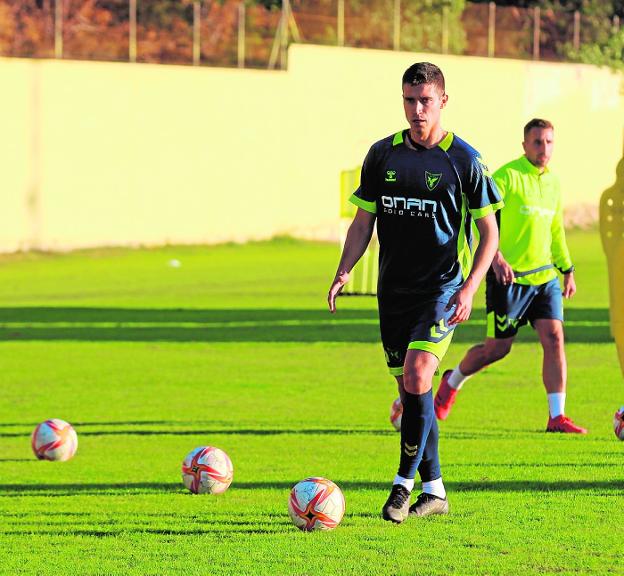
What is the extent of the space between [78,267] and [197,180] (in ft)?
19.2

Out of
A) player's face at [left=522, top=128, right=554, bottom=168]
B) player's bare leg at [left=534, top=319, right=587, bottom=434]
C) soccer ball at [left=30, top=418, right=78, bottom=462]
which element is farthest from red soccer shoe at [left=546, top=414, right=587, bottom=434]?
soccer ball at [left=30, top=418, right=78, bottom=462]

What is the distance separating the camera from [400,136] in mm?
8469

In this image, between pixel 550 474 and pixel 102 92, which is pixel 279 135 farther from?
pixel 550 474

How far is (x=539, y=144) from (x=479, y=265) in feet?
11.5

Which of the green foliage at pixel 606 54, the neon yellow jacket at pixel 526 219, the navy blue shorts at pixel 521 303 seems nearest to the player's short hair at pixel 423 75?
the neon yellow jacket at pixel 526 219

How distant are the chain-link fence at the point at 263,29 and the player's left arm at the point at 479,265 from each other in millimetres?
26451

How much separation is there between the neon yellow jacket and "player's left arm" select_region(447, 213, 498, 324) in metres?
3.43

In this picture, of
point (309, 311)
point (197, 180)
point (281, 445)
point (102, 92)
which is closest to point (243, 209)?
point (197, 180)

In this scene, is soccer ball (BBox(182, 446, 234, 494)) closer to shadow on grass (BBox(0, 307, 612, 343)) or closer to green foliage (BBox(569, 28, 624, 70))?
shadow on grass (BBox(0, 307, 612, 343))

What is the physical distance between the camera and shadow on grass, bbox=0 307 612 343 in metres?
18.5

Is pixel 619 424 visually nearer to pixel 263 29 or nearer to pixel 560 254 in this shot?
pixel 560 254

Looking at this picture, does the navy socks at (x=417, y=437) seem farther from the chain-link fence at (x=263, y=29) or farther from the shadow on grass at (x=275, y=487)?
the chain-link fence at (x=263, y=29)

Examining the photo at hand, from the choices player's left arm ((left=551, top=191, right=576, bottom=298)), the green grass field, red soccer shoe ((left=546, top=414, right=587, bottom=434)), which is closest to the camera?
the green grass field

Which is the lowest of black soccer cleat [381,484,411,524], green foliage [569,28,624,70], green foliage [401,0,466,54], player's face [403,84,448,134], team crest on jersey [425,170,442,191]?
black soccer cleat [381,484,411,524]
